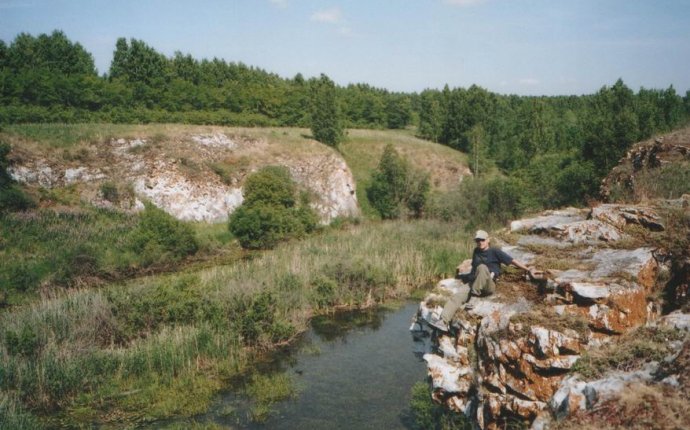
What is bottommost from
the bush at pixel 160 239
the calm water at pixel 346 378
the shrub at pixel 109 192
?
the calm water at pixel 346 378

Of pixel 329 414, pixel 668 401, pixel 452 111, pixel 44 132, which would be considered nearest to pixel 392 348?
pixel 329 414

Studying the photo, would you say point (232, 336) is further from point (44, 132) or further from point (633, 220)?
point (44, 132)

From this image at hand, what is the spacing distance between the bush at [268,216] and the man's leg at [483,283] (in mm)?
24292

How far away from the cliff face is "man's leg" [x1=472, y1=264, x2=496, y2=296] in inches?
8.5

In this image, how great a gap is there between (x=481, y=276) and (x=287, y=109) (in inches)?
2374

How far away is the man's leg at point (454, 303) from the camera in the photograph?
11.2 meters

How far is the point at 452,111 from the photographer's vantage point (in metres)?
71.2

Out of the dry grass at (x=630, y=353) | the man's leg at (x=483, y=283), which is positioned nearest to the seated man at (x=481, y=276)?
the man's leg at (x=483, y=283)

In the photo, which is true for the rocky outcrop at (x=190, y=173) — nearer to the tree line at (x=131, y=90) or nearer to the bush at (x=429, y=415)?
the tree line at (x=131, y=90)

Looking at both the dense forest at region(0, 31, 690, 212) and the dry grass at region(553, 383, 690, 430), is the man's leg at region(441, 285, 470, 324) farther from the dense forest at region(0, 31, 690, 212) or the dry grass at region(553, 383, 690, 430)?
the dense forest at region(0, 31, 690, 212)

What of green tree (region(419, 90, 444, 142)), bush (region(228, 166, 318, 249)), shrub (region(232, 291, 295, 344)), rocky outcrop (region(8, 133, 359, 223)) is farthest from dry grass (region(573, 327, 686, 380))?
green tree (region(419, 90, 444, 142))

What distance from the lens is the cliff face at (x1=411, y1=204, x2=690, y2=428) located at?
27.1ft

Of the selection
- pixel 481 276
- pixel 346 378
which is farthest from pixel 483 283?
pixel 346 378

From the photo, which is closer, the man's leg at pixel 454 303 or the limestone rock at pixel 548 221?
the man's leg at pixel 454 303
